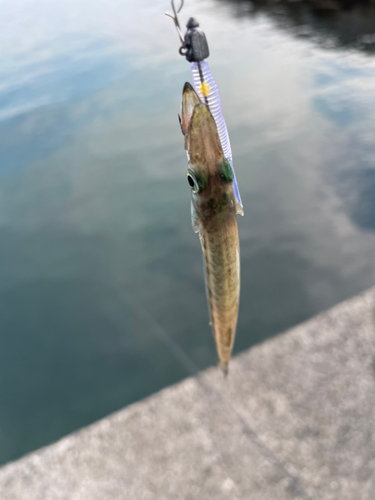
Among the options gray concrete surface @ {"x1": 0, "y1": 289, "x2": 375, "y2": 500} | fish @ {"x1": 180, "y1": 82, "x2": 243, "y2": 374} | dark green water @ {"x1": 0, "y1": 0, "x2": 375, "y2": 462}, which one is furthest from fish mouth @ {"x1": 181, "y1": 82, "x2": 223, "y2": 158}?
dark green water @ {"x1": 0, "y1": 0, "x2": 375, "y2": 462}

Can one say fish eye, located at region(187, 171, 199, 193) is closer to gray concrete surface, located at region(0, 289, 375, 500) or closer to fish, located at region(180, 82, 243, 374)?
fish, located at region(180, 82, 243, 374)

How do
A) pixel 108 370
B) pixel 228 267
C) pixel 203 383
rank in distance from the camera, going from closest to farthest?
pixel 228 267
pixel 203 383
pixel 108 370

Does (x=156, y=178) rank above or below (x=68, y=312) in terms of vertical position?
above

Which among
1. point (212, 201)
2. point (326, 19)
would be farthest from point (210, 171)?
point (326, 19)

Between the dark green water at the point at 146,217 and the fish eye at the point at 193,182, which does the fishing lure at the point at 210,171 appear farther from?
the dark green water at the point at 146,217

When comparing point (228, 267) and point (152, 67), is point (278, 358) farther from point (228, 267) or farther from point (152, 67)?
point (152, 67)

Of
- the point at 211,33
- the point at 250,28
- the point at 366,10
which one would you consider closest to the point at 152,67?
the point at 211,33

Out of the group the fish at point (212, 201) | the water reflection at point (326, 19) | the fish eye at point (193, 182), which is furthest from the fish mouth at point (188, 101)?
the water reflection at point (326, 19)
